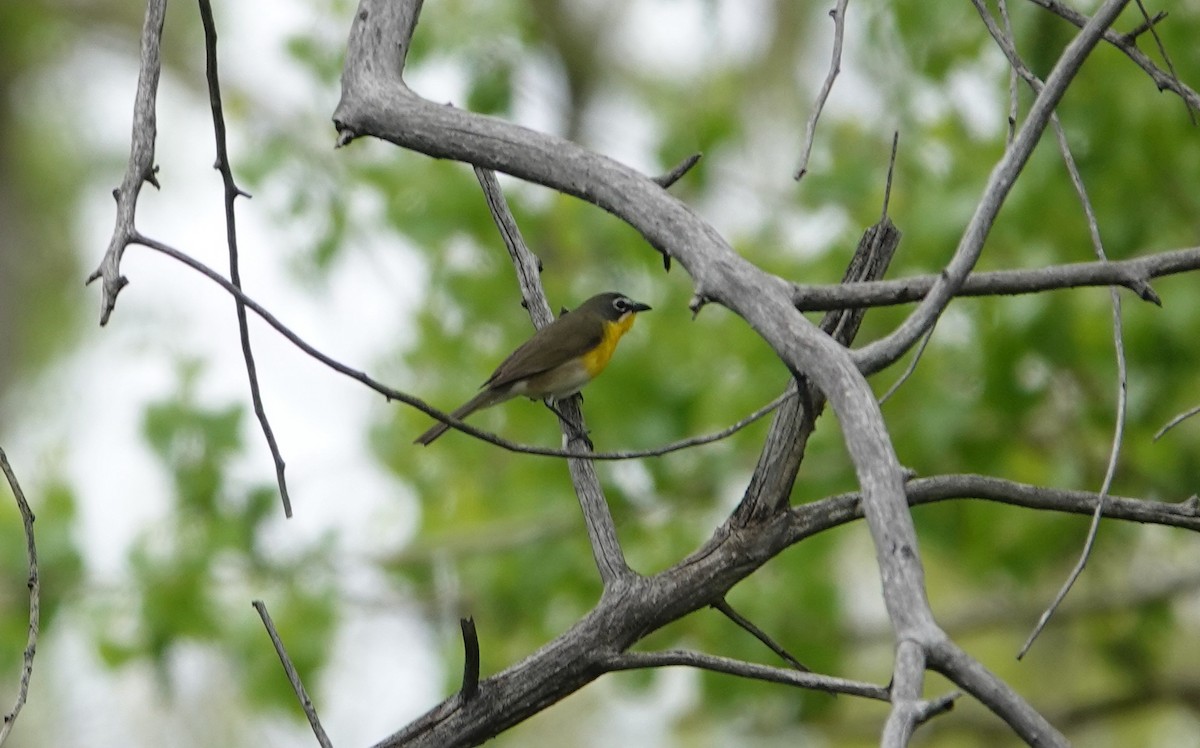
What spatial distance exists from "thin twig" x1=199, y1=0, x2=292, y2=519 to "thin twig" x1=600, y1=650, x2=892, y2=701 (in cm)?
74

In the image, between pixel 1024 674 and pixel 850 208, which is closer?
pixel 850 208

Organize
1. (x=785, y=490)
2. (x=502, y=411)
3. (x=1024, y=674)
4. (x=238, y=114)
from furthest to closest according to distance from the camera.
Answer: (x=238, y=114) → (x=1024, y=674) → (x=502, y=411) → (x=785, y=490)

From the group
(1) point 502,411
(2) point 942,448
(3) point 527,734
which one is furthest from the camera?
(3) point 527,734

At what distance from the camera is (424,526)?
11.3 m

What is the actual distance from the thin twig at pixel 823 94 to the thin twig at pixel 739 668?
90 centimetres

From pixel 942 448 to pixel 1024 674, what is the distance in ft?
16.2

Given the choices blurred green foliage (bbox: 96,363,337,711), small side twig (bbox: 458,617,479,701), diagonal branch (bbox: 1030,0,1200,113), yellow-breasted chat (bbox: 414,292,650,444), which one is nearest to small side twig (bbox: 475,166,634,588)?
small side twig (bbox: 458,617,479,701)

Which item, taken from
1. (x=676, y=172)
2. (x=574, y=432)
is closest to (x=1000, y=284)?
(x=676, y=172)

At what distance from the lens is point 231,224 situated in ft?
9.14

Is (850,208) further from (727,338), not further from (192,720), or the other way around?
(192,720)

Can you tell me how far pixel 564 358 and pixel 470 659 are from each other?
10.2 ft

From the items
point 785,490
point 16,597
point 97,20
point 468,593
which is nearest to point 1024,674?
point 468,593

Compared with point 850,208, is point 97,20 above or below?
above

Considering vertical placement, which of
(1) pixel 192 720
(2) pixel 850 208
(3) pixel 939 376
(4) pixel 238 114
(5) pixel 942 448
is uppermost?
(4) pixel 238 114
